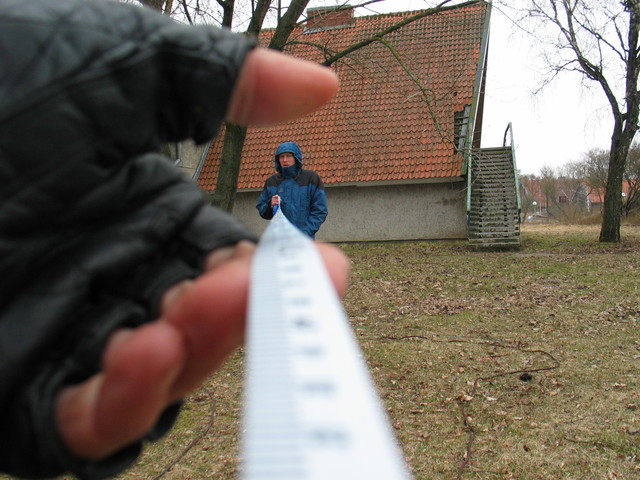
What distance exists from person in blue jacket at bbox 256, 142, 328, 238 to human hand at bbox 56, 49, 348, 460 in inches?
173

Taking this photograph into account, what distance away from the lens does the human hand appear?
763mm

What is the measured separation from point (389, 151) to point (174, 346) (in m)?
14.2

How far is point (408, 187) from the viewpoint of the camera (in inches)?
592

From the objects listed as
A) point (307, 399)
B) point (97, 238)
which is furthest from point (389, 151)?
point (307, 399)

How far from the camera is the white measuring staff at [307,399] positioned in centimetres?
46

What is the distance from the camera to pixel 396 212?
15.1 metres

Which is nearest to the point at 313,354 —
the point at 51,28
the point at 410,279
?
the point at 51,28

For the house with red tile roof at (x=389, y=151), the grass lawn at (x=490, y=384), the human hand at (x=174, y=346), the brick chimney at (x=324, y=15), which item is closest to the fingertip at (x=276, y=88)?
the human hand at (x=174, y=346)

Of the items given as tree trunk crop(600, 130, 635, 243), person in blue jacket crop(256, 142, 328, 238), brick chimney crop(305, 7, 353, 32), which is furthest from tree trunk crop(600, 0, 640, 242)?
person in blue jacket crop(256, 142, 328, 238)

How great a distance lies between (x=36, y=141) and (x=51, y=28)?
0.17 m

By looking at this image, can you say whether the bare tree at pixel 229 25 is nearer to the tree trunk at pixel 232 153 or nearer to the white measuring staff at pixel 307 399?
the tree trunk at pixel 232 153

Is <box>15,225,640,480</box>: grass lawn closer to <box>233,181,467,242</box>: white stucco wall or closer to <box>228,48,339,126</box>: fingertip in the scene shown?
<box>228,48,339,126</box>: fingertip

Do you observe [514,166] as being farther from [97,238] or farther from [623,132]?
[97,238]

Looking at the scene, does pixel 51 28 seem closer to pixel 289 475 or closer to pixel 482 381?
pixel 289 475
